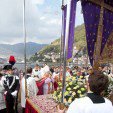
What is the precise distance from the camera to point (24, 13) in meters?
7.32

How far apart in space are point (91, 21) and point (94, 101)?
4069 millimetres

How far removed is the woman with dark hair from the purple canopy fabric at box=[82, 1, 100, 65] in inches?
150

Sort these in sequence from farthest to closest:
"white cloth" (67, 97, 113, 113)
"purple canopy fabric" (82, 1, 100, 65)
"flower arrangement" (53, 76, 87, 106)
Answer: "purple canopy fabric" (82, 1, 100, 65)
"flower arrangement" (53, 76, 87, 106)
"white cloth" (67, 97, 113, 113)

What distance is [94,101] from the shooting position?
9.64 ft

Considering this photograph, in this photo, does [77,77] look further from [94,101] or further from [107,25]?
[94,101]

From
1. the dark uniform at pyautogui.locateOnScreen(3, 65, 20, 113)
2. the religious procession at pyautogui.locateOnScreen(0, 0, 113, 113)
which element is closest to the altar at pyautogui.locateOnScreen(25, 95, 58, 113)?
the religious procession at pyautogui.locateOnScreen(0, 0, 113, 113)

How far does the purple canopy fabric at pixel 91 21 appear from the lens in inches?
262

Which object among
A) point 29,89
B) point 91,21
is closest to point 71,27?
point 91,21

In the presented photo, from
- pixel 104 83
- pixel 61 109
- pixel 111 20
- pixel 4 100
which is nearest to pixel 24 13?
pixel 111 20

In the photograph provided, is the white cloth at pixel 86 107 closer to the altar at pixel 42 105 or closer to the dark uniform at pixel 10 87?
the altar at pixel 42 105

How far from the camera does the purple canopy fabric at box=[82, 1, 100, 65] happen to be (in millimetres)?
6662

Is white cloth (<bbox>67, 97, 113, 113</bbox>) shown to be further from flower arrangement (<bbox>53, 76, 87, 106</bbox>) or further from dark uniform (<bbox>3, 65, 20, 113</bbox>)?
dark uniform (<bbox>3, 65, 20, 113</bbox>)

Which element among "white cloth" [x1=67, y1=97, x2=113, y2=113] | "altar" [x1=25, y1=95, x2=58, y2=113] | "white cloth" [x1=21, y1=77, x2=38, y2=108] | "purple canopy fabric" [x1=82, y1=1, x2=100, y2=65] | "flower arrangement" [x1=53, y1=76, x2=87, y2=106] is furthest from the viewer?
"white cloth" [x1=21, y1=77, x2=38, y2=108]

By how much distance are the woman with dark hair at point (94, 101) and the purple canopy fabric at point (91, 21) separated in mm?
3815
